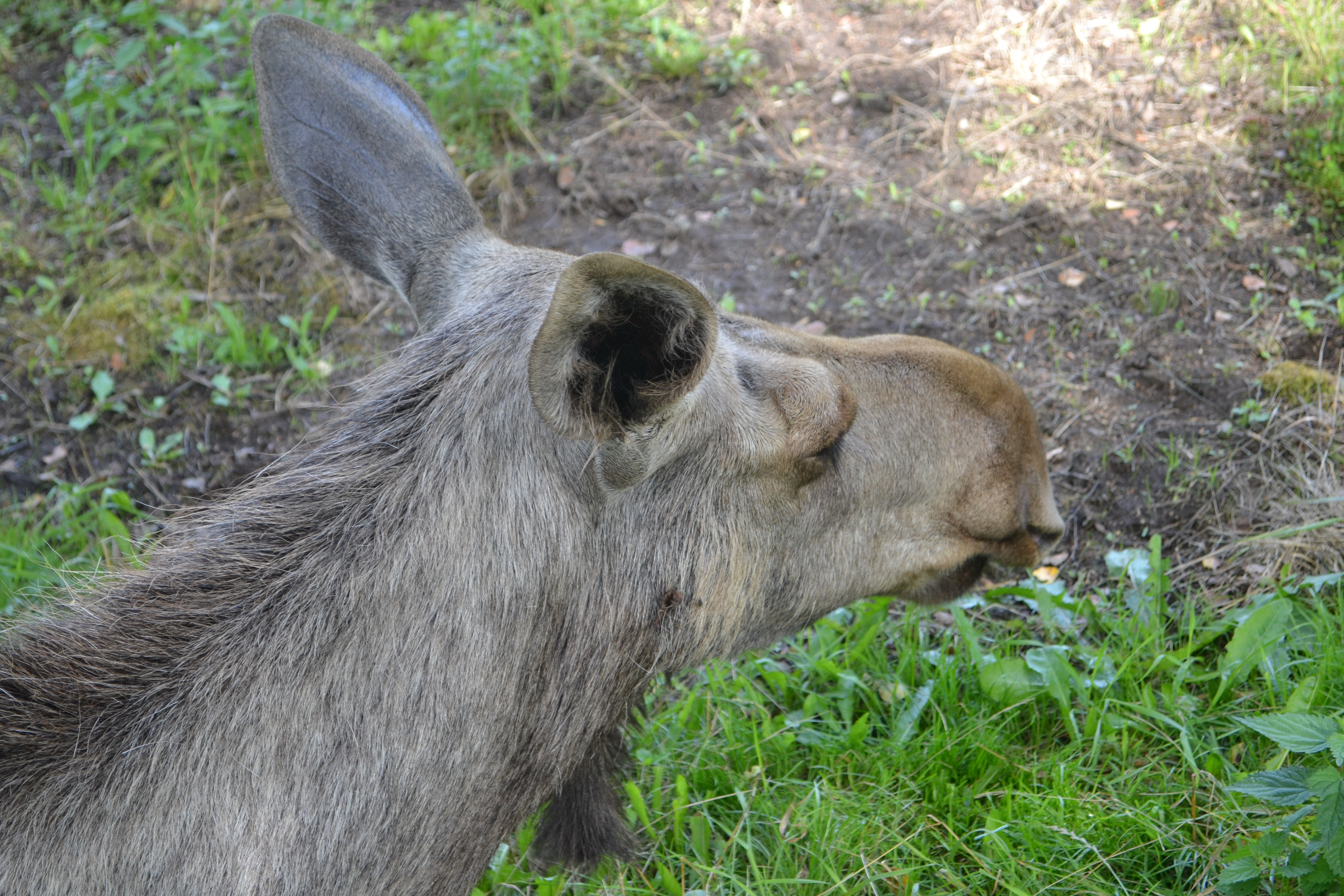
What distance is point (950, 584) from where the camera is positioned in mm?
2793

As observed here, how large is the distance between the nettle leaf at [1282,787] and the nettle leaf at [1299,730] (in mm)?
54

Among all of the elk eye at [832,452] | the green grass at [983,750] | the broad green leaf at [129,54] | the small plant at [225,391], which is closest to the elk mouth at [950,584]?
the elk eye at [832,452]

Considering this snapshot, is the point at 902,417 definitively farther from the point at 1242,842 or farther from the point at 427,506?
the point at 1242,842

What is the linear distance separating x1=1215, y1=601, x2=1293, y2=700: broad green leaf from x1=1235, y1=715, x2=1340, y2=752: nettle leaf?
0.85 metres

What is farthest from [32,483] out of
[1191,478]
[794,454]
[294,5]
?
[1191,478]

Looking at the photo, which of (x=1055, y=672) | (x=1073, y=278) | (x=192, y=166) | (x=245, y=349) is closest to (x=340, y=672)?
(x=1055, y=672)

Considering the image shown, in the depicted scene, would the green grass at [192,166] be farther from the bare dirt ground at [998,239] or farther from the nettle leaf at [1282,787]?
the nettle leaf at [1282,787]

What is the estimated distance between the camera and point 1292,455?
377 centimetres

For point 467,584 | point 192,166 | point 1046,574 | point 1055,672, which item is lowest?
point 1046,574

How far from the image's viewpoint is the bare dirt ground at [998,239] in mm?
3922

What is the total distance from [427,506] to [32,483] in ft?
11.9

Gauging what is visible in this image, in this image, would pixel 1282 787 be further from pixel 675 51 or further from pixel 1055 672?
pixel 675 51

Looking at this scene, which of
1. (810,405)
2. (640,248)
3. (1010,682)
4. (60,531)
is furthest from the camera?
(640,248)

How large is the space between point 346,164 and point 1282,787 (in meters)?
2.63
